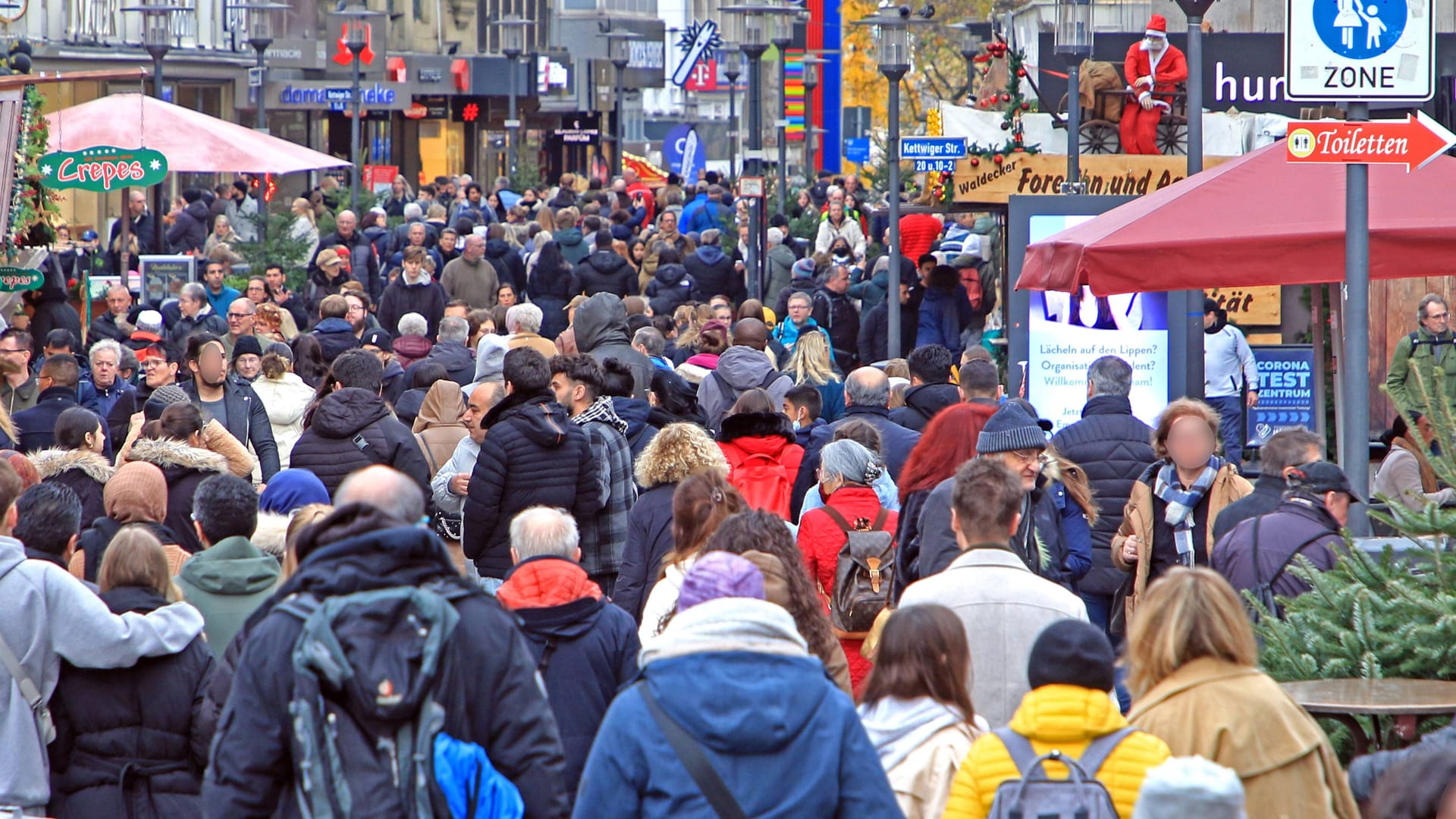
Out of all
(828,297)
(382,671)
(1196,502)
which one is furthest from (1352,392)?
(828,297)

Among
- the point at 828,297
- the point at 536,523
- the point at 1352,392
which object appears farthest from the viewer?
the point at 828,297

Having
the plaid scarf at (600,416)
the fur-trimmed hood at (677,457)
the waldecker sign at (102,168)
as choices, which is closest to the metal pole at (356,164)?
the waldecker sign at (102,168)

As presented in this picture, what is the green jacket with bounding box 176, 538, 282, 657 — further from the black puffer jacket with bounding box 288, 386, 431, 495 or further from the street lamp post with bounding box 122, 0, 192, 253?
the street lamp post with bounding box 122, 0, 192, 253

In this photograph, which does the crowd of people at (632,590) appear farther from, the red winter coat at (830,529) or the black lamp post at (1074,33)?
the black lamp post at (1074,33)

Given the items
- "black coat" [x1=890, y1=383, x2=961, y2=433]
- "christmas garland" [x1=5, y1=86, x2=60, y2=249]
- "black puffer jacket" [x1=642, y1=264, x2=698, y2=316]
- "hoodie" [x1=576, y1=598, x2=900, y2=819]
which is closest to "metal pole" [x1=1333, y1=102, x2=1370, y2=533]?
"black coat" [x1=890, y1=383, x2=961, y2=433]

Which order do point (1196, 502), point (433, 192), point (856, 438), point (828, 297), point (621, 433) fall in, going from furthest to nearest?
point (433, 192) < point (828, 297) < point (621, 433) < point (856, 438) < point (1196, 502)

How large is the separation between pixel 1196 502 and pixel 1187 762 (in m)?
4.57

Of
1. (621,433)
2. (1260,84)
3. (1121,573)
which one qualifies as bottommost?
(1121,573)

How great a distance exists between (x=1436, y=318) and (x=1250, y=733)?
929 cm

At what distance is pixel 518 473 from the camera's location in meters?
8.36

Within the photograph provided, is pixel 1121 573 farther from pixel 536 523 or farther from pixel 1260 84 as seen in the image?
pixel 1260 84

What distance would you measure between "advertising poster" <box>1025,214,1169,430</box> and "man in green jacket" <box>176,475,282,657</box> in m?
6.68

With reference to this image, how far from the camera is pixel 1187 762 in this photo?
11.2ft

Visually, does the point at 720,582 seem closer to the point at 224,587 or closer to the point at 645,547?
the point at 224,587
